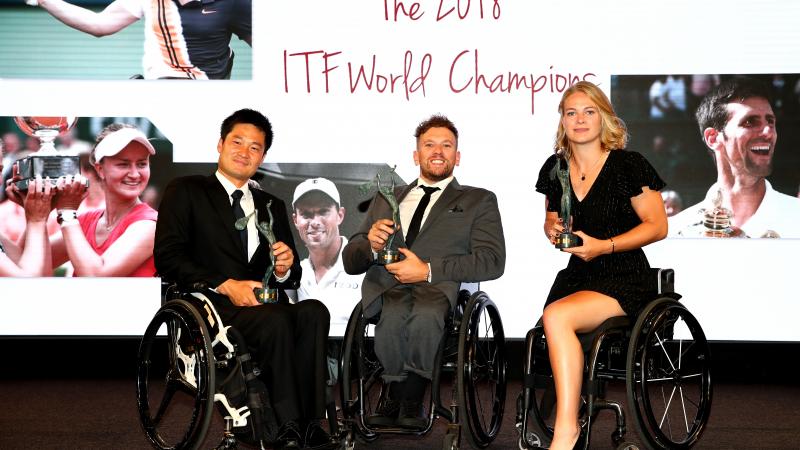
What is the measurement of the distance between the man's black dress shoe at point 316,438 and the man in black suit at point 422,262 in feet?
0.58

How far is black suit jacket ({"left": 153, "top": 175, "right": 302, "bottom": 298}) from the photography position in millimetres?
3488

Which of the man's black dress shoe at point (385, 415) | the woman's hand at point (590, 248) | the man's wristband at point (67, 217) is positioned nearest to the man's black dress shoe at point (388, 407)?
the man's black dress shoe at point (385, 415)

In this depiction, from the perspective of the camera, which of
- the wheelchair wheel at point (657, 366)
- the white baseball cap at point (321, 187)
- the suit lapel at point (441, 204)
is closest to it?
the wheelchair wheel at point (657, 366)

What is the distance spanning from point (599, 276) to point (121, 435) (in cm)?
177

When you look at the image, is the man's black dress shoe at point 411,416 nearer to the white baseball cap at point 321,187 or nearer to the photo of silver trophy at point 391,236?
the photo of silver trophy at point 391,236

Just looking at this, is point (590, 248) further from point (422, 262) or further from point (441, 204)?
point (441, 204)

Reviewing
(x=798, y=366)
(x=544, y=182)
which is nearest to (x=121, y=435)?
(x=544, y=182)

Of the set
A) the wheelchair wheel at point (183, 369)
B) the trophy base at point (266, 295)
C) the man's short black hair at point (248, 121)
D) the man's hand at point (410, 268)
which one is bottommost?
the wheelchair wheel at point (183, 369)

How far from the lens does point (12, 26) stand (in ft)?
16.2

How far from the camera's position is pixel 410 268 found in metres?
3.60

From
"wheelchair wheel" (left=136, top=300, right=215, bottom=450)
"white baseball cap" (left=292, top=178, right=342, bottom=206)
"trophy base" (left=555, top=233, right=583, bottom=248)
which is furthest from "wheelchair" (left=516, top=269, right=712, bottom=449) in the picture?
"white baseball cap" (left=292, top=178, right=342, bottom=206)

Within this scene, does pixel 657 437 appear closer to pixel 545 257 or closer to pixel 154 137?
pixel 545 257

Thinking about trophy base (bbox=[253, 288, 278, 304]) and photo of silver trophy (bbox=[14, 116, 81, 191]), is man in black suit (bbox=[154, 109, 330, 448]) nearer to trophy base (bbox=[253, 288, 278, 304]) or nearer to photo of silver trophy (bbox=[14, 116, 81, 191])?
trophy base (bbox=[253, 288, 278, 304])

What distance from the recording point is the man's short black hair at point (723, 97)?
15.8 feet
